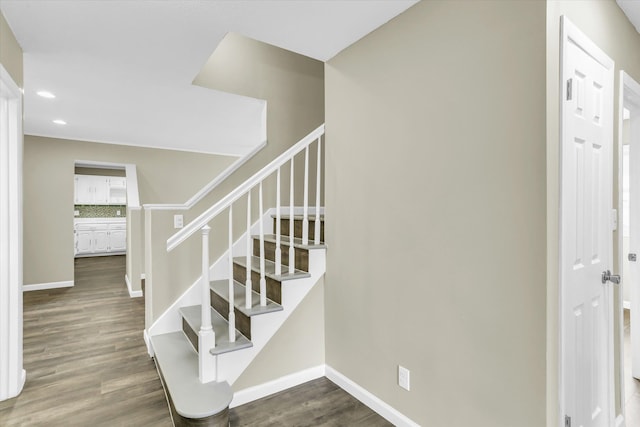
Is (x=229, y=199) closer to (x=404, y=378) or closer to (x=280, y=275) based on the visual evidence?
(x=280, y=275)

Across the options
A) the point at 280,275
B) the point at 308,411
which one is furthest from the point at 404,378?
the point at 280,275

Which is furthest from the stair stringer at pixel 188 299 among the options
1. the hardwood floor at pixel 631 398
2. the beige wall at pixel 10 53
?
the hardwood floor at pixel 631 398

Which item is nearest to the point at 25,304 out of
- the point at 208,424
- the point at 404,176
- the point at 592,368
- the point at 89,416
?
the point at 89,416

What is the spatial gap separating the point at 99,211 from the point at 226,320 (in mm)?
8351

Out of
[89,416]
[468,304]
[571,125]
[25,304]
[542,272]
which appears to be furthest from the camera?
[25,304]

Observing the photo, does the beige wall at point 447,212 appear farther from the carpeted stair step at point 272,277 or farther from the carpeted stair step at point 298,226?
the carpeted stair step at point 298,226

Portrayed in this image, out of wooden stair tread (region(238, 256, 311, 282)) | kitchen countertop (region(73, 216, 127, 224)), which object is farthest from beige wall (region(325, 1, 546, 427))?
kitchen countertop (region(73, 216, 127, 224))

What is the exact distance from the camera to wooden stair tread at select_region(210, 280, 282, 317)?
2.13m

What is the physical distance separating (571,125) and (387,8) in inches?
44.7

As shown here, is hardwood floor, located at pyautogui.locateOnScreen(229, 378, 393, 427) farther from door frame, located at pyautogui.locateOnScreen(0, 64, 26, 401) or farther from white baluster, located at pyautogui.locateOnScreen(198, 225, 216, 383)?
door frame, located at pyautogui.locateOnScreen(0, 64, 26, 401)

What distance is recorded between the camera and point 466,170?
5.07 ft

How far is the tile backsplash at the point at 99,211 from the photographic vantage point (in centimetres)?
860

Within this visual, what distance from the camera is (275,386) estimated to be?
89.0 inches

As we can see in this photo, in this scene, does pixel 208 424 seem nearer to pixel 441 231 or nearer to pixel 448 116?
pixel 441 231
